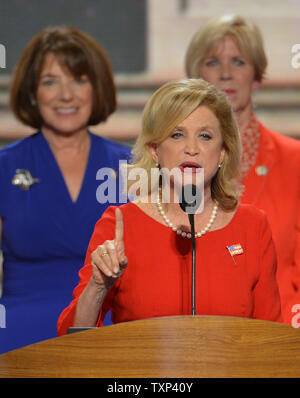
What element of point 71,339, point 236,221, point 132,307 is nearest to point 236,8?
point 236,221

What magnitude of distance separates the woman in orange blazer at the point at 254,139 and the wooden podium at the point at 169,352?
1.17 meters

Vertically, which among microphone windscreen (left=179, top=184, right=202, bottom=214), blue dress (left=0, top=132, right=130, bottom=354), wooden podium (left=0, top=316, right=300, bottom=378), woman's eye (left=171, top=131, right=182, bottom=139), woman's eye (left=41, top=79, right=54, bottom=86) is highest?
woman's eye (left=41, top=79, right=54, bottom=86)

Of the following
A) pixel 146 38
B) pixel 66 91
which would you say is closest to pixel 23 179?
pixel 66 91

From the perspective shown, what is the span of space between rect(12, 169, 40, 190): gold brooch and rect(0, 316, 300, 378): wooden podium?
1377mm

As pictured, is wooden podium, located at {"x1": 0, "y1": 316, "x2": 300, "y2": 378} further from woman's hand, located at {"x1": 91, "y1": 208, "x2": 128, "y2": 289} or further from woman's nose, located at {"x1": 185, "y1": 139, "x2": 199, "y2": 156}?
woman's nose, located at {"x1": 185, "y1": 139, "x2": 199, "y2": 156}

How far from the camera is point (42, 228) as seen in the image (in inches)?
104

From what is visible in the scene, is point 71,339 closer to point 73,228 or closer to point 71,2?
point 73,228

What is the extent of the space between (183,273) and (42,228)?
93 centimetres

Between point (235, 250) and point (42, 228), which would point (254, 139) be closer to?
point (42, 228)

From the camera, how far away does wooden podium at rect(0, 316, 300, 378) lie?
4.29 feet

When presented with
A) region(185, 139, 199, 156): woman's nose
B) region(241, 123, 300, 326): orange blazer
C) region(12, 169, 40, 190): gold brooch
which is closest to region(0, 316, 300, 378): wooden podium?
region(185, 139, 199, 156): woman's nose

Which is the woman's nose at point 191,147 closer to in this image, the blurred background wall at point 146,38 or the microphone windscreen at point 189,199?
the microphone windscreen at point 189,199

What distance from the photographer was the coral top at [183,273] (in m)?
1.78

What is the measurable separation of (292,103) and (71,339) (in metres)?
2.53
